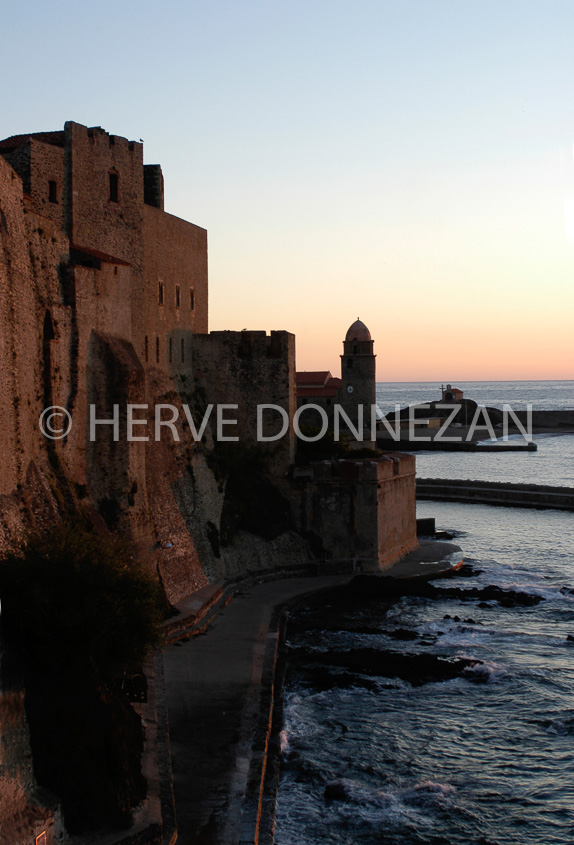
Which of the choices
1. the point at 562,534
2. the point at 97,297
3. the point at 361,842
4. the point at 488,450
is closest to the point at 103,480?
the point at 97,297

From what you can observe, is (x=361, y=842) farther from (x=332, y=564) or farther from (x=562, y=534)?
(x=562, y=534)

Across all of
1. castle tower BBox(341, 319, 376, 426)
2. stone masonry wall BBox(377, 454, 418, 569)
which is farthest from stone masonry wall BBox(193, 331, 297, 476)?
castle tower BBox(341, 319, 376, 426)

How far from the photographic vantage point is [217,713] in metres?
16.3

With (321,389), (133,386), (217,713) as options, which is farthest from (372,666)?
(321,389)

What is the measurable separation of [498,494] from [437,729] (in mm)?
35162

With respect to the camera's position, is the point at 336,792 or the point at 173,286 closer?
the point at 336,792

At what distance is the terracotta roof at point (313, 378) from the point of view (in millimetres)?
64812

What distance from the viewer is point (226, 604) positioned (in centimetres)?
2394

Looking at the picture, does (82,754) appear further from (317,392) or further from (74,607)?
(317,392)

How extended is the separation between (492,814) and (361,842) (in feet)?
8.46

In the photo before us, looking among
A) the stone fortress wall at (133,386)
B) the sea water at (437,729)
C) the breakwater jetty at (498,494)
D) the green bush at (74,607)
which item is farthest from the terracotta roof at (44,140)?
the breakwater jetty at (498,494)

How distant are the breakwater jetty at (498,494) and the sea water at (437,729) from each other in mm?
21290

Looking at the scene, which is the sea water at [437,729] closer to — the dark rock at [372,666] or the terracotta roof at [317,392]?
the dark rock at [372,666]

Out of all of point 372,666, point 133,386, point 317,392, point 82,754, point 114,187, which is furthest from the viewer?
point 317,392
